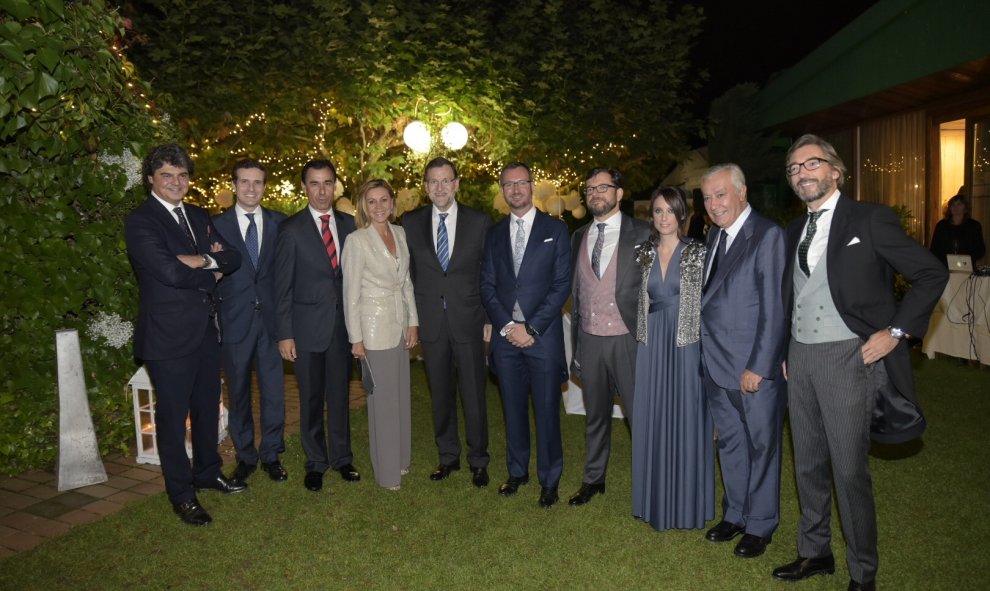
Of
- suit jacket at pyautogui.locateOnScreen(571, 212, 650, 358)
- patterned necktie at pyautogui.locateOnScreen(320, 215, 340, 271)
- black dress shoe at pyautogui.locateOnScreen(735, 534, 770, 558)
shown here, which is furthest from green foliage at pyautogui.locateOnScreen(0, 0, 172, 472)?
black dress shoe at pyautogui.locateOnScreen(735, 534, 770, 558)

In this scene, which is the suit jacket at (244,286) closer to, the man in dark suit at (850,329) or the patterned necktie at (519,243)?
the patterned necktie at (519,243)

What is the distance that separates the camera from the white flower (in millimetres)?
5562

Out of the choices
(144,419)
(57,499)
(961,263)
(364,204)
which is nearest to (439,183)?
(364,204)

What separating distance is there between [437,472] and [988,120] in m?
9.88

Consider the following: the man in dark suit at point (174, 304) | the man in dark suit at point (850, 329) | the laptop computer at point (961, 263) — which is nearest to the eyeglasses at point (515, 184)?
the man in dark suit at point (850, 329)

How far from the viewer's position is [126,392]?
570 centimetres

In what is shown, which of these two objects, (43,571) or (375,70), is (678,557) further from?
(375,70)

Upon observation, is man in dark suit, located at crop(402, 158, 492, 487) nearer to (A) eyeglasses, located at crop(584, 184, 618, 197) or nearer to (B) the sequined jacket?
(A) eyeglasses, located at crop(584, 184, 618, 197)

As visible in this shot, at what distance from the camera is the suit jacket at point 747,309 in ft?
11.6

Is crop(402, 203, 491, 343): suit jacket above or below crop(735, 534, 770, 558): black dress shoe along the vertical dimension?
above

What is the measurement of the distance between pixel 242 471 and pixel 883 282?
4.06 metres

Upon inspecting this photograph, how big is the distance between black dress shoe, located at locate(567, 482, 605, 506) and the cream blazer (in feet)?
4.90

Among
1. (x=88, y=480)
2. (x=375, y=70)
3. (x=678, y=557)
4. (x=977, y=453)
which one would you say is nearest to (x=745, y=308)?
(x=678, y=557)

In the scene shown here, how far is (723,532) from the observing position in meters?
3.97
